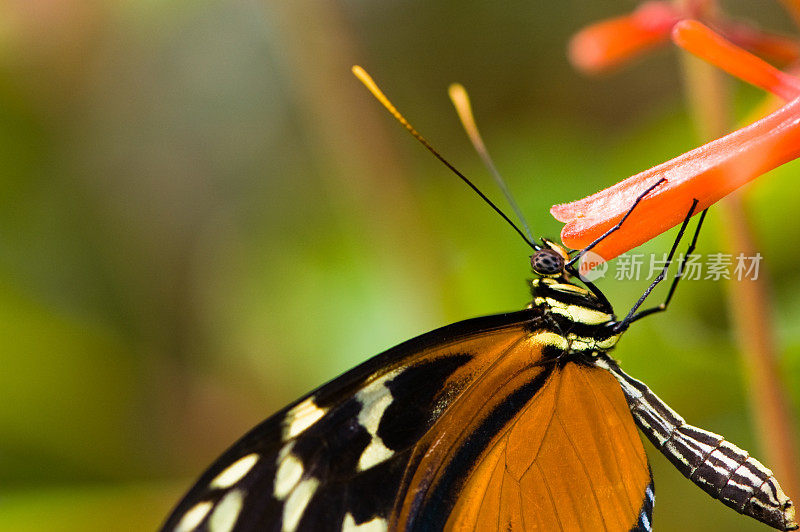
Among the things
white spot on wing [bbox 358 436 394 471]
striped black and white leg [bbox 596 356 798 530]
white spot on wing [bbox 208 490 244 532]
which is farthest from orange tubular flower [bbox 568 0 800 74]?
white spot on wing [bbox 208 490 244 532]

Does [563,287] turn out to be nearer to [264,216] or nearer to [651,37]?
[651,37]

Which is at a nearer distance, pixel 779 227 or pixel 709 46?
pixel 709 46

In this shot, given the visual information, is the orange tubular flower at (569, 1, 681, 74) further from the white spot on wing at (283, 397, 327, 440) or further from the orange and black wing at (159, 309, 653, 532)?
the white spot on wing at (283, 397, 327, 440)

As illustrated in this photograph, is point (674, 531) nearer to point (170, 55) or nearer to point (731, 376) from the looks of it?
point (731, 376)

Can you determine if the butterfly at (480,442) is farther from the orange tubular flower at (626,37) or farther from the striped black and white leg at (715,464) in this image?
the orange tubular flower at (626,37)

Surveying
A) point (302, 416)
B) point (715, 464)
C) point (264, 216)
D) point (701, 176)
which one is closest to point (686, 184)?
point (701, 176)

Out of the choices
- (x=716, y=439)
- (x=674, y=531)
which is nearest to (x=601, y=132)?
(x=674, y=531)

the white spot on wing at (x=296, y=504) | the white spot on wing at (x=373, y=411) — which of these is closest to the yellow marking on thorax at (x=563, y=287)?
the white spot on wing at (x=373, y=411)
